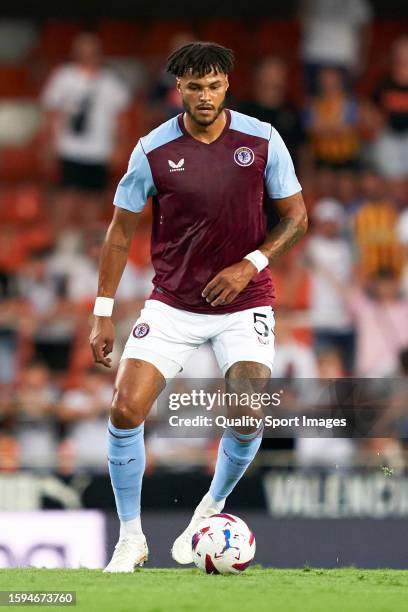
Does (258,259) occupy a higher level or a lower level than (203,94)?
lower

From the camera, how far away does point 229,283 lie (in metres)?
6.45

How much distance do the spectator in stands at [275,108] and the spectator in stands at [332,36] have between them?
75 cm

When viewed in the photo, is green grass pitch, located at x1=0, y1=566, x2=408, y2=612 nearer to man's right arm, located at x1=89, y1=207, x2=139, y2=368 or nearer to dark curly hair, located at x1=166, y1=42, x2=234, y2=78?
man's right arm, located at x1=89, y1=207, x2=139, y2=368

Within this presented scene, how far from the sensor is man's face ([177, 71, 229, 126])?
253 inches

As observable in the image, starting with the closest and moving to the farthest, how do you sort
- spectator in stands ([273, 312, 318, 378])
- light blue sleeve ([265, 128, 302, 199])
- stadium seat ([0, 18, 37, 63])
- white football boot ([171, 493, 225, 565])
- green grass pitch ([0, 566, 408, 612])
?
green grass pitch ([0, 566, 408, 612]), light blue sleeve ([265, 128, 302, 199]), white football boot ([171, 493, 225, 565]), spectator in stands ([273, 312, 318, 378]), stadium seat ([0, 18, 37, 63])

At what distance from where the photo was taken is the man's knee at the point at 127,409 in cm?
638

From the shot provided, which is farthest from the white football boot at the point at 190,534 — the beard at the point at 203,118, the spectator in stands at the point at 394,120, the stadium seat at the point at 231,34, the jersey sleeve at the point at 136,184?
the stadium seat at the point at 231,34

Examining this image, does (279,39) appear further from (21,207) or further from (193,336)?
(193,336)

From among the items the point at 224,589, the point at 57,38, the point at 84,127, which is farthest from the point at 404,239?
the point at 224,589

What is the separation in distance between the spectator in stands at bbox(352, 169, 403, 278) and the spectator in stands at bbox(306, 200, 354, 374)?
0.40 feet

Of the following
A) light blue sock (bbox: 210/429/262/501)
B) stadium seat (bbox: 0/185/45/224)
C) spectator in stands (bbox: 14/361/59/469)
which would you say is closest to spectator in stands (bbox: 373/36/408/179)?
stadium seat (bbox: 0/185/45/224)

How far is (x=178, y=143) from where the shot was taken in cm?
666

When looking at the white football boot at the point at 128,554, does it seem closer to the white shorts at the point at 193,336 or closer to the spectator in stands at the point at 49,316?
the white shorts at the point at 193,336

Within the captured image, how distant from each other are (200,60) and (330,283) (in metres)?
5.06
